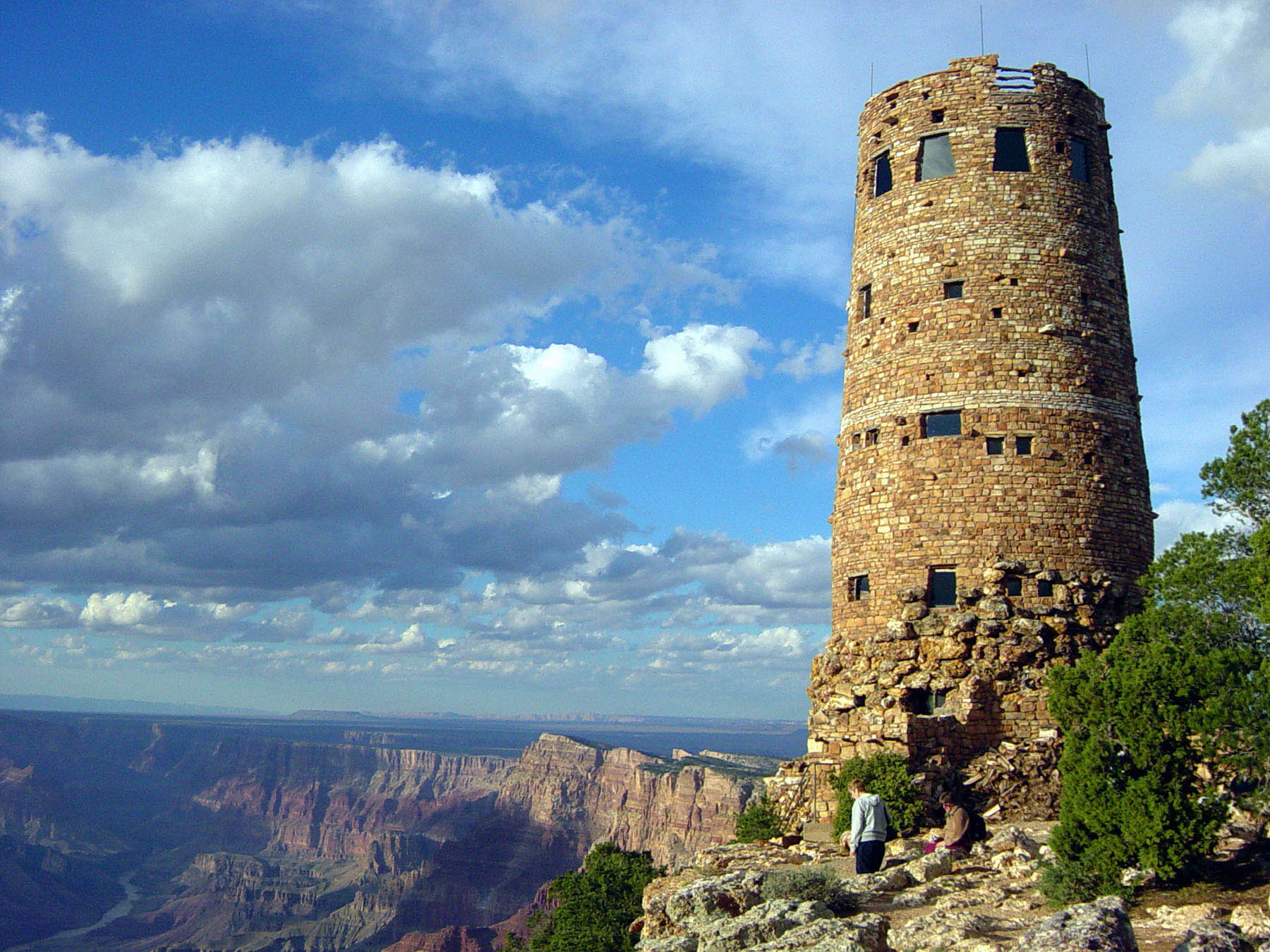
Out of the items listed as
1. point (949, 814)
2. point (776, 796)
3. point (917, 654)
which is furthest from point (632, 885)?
point (949, 814)

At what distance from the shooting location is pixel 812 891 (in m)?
18.8

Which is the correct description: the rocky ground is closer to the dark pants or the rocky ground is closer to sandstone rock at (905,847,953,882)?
sandstone rock at (905,847,953,882)

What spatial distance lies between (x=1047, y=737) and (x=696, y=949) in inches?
574

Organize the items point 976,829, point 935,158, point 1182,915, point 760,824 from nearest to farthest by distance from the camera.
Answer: point 1182,915
point 976,829
point 760,824
point 935,158

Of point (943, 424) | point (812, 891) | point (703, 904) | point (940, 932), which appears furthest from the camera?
point (943, 424)

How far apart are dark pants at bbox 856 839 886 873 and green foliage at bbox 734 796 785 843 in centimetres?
882

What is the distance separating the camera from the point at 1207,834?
1884cm

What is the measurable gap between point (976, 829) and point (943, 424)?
12.0 metres

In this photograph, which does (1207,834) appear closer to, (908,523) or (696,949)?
(696,949)

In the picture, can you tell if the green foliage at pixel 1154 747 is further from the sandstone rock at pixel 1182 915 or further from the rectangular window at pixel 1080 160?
the rectangular window at pixel 1080 160

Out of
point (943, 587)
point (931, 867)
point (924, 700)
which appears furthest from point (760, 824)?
point (931, 867)

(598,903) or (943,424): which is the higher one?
(943,424)

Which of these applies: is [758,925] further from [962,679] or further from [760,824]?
[760,824]

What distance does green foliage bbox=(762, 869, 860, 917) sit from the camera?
1872cm
